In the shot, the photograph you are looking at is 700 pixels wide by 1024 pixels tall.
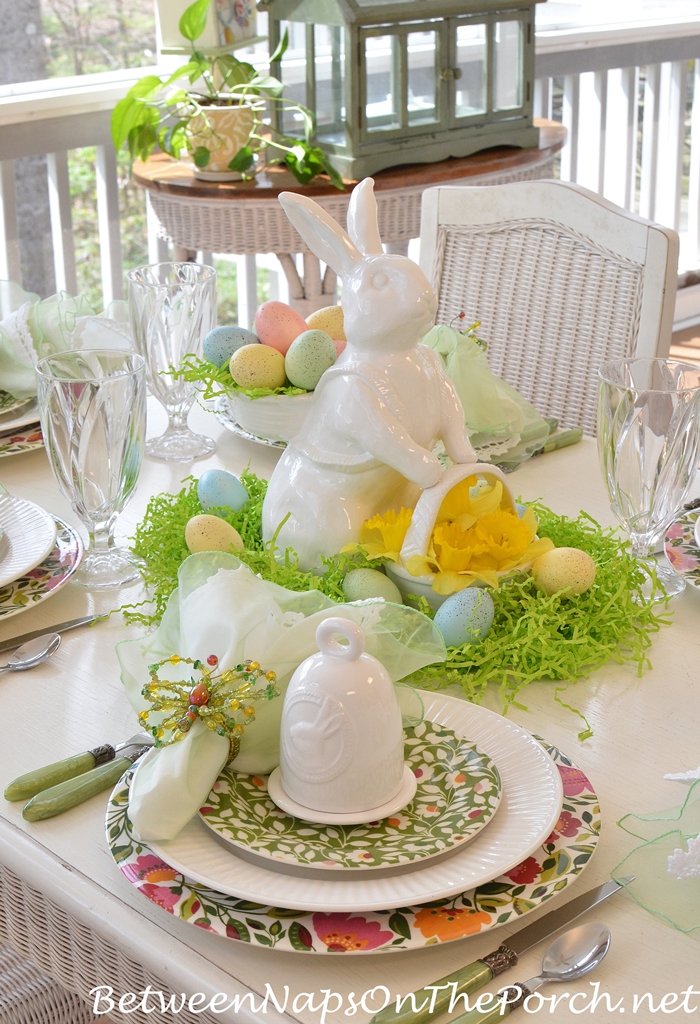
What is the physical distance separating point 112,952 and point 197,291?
0.81 m

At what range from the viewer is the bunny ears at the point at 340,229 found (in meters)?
0.86

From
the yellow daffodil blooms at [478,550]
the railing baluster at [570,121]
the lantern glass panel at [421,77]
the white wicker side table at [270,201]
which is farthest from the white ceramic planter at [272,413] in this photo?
the railing baluster at [570,121]

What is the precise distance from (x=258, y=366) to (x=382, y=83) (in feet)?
4.51

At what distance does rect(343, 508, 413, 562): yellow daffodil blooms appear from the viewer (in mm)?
884

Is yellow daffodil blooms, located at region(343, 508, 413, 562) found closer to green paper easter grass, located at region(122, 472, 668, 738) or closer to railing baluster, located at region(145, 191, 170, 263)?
green paper easter grass, located at region(122, 472, 668, 738)

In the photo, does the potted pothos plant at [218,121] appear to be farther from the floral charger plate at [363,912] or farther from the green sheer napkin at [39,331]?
the floral charger plate at [363,912]

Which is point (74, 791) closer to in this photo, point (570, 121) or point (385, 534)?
point (385, 534)

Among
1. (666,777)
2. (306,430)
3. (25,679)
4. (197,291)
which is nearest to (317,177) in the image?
(197,291)

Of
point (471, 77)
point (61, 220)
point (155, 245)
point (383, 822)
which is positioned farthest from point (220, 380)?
point (155, 245)

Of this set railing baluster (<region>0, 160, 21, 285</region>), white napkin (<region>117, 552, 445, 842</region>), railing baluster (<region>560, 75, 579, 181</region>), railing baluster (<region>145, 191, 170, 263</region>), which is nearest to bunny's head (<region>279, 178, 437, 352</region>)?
white napkin (<region>117, 552, 445, 842</region>)

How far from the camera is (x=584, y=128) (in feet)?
12.1

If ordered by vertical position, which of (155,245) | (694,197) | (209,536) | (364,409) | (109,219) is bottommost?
(694,197)

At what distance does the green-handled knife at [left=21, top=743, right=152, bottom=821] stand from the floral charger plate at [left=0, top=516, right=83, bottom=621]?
0.78 ft

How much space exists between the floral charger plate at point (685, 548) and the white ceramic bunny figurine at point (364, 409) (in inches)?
8.8
